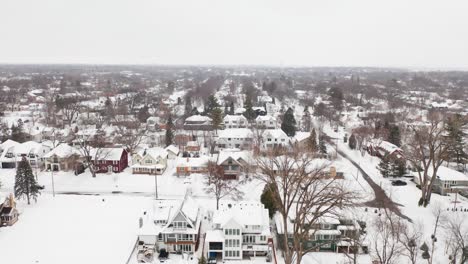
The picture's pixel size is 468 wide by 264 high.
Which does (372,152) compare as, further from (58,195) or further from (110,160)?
(58,195)

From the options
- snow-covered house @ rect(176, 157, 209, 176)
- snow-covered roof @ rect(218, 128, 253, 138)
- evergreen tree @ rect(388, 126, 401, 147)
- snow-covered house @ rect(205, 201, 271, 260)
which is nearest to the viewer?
snow-covered house @ rect(205, 201, 271, 260)

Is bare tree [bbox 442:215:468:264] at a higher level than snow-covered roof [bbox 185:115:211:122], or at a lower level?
lower

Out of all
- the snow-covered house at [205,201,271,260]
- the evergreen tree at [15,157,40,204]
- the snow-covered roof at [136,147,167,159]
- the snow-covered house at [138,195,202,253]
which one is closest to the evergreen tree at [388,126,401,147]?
the snow-covered roof at [136,147,167,159]

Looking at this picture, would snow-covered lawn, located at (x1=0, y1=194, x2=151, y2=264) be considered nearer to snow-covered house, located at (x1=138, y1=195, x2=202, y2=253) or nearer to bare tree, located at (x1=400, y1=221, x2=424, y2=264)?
snow-covered house, located at (x1=138, y1=195, x2=202, y2=253)

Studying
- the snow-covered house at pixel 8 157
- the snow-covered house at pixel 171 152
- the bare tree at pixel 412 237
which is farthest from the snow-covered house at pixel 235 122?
the bare tree at pixel 412 237

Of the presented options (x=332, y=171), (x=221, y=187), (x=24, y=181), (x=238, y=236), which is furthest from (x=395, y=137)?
(x=24, y=181)

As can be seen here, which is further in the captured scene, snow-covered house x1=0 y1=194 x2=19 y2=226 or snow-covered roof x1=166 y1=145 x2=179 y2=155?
snow-covered roof x1=166 y1=145 x2=179 y2=155

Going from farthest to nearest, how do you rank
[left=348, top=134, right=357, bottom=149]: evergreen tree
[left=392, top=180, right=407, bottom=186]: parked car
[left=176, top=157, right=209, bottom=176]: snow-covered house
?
[left=348, top=134, right=357, bottom=149]: evergreen tree < [left=176, top=157, right=209, bottom=176]: snow-covered house < [left=392, top=180, right=407, bottom=186]: parked car
